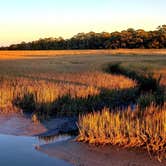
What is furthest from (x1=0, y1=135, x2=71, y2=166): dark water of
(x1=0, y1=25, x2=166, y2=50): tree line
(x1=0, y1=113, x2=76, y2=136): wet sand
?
(x1=0, y1=25, x2=166, y2=50): tree line

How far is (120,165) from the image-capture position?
981 cm

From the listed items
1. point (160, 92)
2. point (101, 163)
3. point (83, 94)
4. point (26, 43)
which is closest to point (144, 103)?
point (83, 94)

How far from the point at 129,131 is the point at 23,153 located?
2.79 meters

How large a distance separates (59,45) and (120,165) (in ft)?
351

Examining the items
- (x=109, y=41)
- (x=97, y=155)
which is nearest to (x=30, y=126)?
(x=97, y=155)

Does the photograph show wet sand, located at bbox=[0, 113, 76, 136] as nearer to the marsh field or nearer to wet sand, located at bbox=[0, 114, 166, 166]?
the marsh field

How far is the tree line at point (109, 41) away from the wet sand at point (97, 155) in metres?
83.6

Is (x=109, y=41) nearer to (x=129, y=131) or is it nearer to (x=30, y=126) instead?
(x=30, y=126)

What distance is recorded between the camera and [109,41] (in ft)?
335

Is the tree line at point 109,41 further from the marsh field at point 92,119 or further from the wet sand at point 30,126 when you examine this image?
the wet sand at point 30,126

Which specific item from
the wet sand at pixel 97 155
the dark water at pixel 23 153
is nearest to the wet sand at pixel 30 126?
the dark water at pixel 23 153

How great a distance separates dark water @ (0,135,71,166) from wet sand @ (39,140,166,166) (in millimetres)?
268

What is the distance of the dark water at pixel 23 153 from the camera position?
10.3m

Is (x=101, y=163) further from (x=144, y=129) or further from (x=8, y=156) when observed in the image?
(x=8, y=156)
